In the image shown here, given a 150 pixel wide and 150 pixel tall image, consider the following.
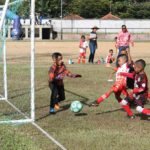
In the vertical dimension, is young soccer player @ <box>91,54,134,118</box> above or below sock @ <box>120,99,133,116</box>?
above

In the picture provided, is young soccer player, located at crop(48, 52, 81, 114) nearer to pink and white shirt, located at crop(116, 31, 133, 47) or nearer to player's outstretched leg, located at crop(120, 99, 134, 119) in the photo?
player's outstretched leg, located at crop(120, 99, 134, 119)

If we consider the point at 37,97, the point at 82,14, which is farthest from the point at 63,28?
the point at 37,97

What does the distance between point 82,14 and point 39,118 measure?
9527 centimetres

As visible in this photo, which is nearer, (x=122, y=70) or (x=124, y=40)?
(x=122, y=70)

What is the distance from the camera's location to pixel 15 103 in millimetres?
12523

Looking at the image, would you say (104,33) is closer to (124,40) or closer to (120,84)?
(124,40)

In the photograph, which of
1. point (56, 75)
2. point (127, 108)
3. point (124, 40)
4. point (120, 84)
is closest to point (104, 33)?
point (124, 40)

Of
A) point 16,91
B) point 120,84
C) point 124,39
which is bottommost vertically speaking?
point 16,91

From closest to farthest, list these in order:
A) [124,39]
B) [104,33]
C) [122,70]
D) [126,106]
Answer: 1. [126,106]
2. [122,70]
3. [124,39]
4. [104,33]

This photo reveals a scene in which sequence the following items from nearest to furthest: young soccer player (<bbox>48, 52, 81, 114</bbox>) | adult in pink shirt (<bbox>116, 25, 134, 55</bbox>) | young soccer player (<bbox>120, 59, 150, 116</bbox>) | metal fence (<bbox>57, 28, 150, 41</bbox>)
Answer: young soccer player (<bbox>120, 59, 150, 116</bbox>) → young soccer player (<bbox>48, 52, 81, 114</bbox>) → adult in pink shirt (<bbox>116, 25, 134, 55</bbox>) → metal fence (<bbox>57, 28, 150, 41</bbox>)

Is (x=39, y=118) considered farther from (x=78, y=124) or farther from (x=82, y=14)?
(x=82, y=14)

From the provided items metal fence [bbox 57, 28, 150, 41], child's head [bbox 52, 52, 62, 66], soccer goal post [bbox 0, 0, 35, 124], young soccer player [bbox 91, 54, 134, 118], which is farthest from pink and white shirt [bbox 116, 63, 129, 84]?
metal fence [bbox 57, 28, 150, 41]

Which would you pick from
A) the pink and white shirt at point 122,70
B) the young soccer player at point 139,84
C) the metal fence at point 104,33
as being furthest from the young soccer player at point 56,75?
the metal fence at point 104,33

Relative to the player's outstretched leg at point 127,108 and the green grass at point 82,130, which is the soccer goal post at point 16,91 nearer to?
the green grass at point 82,130
